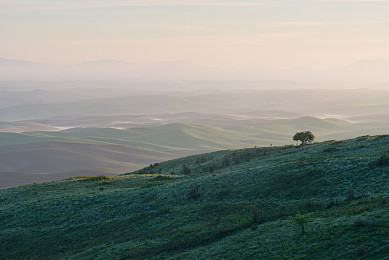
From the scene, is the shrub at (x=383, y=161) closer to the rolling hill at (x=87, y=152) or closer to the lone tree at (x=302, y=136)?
the lone tree at (x=302, y=136)

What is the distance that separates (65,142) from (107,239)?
15125cm

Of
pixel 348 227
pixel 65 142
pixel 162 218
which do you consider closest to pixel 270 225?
pixel 348 227

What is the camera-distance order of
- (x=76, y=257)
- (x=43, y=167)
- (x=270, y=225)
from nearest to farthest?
1. (x=270, y=225)
2. (x=76, y=257)
3. (x=43, y=167)

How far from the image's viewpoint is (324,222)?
18688mm

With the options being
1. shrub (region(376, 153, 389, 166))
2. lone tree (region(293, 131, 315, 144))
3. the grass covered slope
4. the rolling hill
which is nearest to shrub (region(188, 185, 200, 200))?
the grass covered slope

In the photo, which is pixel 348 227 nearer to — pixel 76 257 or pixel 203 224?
pixel 203 224

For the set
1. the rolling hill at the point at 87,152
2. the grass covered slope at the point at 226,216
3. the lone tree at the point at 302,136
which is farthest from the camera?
the rolling hill at the point at 87,152

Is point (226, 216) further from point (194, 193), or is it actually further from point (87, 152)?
point (87, 152)

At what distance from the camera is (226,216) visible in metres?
24.2

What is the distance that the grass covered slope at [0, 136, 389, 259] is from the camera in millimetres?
17359

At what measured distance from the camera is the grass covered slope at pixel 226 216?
17.4m

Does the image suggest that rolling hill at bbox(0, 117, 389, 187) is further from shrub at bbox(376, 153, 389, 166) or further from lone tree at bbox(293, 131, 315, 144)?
shrub at bbox(376, 153, 389, 166)

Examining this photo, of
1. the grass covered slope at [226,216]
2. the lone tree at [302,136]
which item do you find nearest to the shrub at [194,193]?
the grass covered slope at [226,216]

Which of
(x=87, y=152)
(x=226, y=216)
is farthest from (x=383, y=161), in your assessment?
(x=87, y=152)
